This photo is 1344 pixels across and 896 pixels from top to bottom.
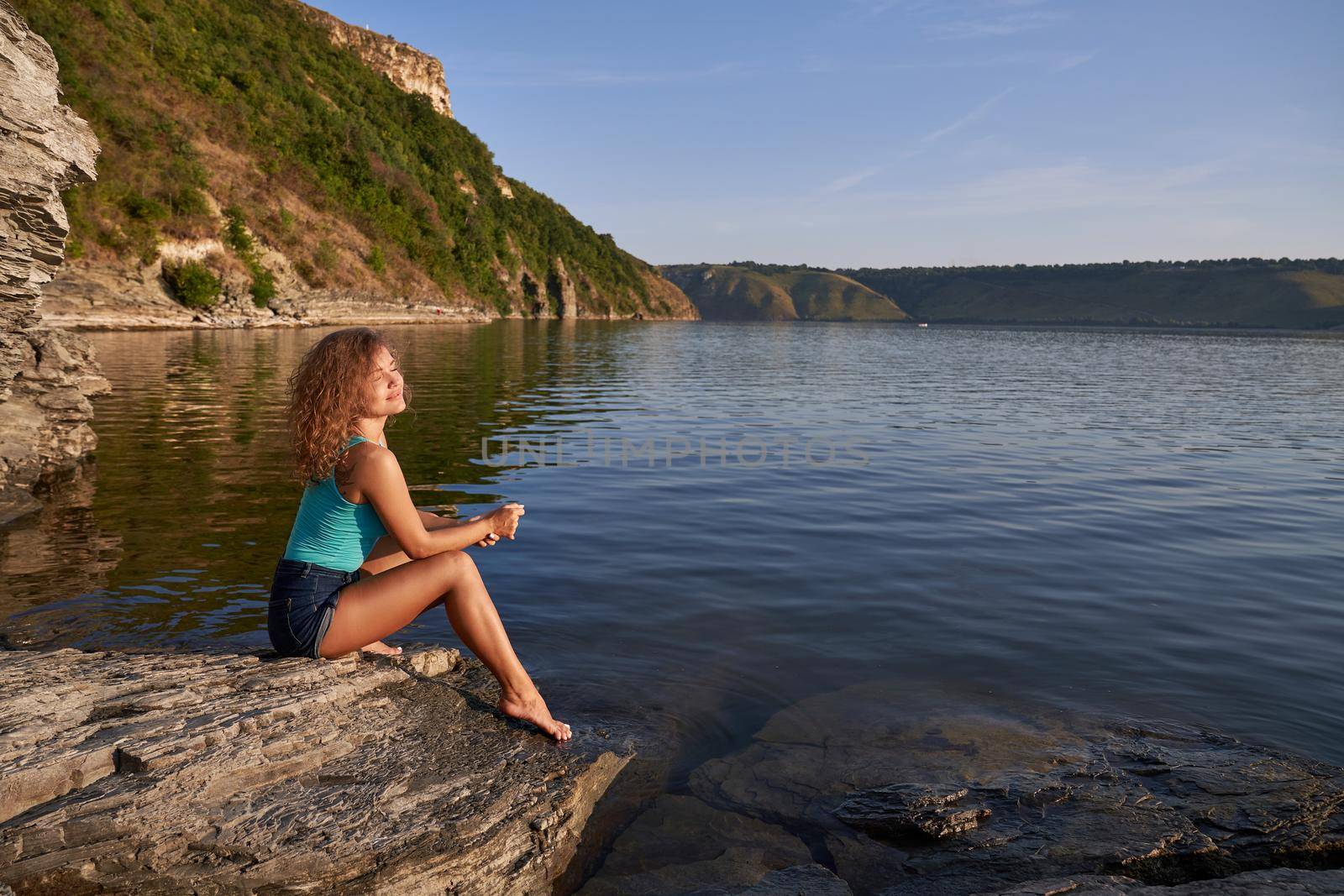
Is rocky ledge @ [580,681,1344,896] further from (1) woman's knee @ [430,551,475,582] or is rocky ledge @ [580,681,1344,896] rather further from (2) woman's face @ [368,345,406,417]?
(2) woman's face @ [368,345,406,417]

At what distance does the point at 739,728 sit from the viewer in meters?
5.48

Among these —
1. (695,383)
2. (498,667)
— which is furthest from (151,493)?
(695,383)

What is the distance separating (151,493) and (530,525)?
522 centimetres

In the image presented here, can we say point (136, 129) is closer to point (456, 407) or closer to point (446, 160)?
point (456, 407)

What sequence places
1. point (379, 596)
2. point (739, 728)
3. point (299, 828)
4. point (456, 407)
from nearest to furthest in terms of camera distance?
point (299, 828), point (379, 596), point (739, 728), point (456, 407)

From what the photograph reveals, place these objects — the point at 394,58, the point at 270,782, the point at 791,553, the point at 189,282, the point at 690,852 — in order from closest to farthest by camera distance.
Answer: the point at 270,782 < the point at 690,852 < the point at 791,553 < the point at 189,282 < the point at 394,58

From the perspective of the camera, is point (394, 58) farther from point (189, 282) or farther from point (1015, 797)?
point (1015, 797)

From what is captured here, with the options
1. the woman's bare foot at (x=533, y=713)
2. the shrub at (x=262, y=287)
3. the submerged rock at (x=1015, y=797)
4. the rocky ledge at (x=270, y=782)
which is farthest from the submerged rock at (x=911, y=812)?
the shrub at (x=262, y=287)

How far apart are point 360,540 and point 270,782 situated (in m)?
1.38

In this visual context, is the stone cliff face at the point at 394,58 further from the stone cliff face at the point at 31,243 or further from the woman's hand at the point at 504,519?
the woman's hand at the point at 504,519

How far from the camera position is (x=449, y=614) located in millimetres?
4465

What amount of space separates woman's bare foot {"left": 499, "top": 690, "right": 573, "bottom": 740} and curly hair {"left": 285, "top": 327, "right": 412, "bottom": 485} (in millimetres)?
1595

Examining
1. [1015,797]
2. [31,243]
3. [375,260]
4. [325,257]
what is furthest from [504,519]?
[375,260]

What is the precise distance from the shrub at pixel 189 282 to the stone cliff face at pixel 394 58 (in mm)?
74346
